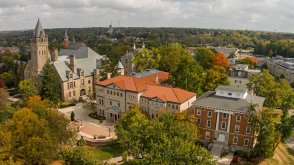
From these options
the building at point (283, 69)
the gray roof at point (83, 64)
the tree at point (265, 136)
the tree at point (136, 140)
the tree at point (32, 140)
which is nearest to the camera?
the tree at point (136, 140)

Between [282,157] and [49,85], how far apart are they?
161 ft

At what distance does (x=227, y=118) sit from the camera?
47.3 metres

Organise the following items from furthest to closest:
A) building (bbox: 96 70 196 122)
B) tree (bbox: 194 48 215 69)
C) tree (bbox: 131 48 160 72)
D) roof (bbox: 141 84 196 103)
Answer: tree (bbox: 194 48 215 69)
tree (bbox: 131 48 160 72)
building (bbox: 96 70 196 122)
roof (bbox: 141 84 196 103)

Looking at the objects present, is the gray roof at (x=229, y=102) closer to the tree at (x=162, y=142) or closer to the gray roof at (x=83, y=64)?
the tree at (x=162, y=142)

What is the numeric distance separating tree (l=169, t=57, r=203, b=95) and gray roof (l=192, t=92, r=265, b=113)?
12.4m

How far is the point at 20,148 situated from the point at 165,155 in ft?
66.4

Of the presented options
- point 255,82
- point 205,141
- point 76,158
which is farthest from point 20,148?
point 255,82

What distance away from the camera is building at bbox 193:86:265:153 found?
46.7 m

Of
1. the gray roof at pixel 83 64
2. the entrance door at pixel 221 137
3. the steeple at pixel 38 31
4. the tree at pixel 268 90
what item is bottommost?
the entrance door at pixel 221 137

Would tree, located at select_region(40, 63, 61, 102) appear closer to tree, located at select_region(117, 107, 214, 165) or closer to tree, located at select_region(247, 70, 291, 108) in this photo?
tree, located at select_region(117, 107, 214, 165)

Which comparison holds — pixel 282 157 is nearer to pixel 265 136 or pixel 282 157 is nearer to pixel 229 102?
pixel 265 136

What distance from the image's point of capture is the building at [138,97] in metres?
52.4

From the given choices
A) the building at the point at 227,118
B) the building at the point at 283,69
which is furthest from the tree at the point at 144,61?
the building at the point at 283,69

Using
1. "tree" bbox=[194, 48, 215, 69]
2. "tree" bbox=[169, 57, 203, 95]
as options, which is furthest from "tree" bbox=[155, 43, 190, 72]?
"tree" bbox=[169, 57, 203, 95]
